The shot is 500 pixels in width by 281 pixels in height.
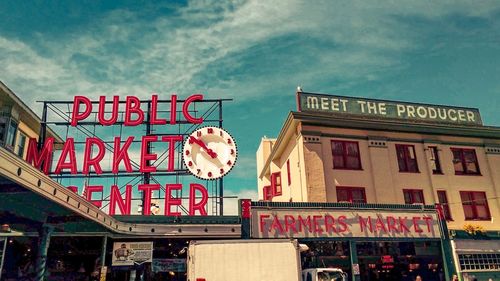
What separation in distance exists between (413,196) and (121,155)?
24257 mm

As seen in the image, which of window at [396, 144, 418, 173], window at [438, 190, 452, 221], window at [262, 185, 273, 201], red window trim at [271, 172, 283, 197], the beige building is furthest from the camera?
window at [262, 185, 273, 201]

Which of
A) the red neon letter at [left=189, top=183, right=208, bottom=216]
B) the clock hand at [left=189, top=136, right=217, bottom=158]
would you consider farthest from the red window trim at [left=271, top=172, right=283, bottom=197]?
the red neon letter at [left=189, top=183, right=208, bottom=216]

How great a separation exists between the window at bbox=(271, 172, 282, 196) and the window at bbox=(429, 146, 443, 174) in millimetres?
12867

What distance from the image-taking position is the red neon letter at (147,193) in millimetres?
28516

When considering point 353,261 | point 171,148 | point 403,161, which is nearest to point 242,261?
point 353,261

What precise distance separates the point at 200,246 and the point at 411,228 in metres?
16.4

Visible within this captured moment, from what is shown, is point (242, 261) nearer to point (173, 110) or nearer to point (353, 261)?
point (353, 261)

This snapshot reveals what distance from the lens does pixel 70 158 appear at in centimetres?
3145

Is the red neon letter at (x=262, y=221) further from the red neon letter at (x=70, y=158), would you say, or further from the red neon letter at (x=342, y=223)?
the red neon letter at (x=70, y=158)

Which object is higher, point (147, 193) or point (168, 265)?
point (147, 193)

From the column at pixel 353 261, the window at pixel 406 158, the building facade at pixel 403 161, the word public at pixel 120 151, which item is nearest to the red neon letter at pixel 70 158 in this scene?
the word public at pixel 120 151

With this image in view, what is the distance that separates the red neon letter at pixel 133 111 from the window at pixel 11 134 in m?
8.56

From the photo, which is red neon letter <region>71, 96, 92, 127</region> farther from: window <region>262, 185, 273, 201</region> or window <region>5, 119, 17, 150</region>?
window <region>262, 185, 273, 201</region>

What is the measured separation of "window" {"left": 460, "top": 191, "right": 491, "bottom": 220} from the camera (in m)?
29.7
